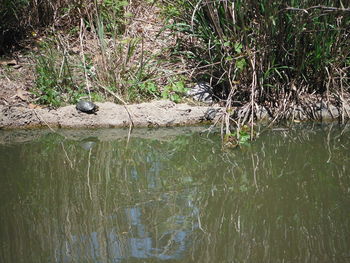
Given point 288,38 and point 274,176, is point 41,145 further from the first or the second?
point 288,38

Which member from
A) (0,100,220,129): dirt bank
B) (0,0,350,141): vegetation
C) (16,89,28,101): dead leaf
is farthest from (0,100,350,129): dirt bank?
(16,89,28,101): dead leaf

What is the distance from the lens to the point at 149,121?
5.51 m

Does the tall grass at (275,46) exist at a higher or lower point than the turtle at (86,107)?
higher

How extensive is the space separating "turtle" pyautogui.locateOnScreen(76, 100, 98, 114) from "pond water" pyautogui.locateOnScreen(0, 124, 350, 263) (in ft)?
0.80

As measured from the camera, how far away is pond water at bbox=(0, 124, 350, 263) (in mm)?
3193

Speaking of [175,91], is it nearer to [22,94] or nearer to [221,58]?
[221,58]

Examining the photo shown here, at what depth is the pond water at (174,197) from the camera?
3.19 metres

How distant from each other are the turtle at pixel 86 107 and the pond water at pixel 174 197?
244 millimetres

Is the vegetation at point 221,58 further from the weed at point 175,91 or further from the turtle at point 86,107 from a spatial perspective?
the turtle at point 86,107

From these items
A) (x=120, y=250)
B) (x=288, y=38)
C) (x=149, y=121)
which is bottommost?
(x=149, y=121)

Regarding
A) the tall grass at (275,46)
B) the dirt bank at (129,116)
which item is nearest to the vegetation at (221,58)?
the tall grass at (275,46)

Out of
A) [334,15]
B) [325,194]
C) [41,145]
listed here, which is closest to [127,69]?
[41,145]

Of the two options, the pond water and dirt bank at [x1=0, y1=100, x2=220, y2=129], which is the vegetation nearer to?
dirt bank at [x1=0, y1=100, x2=220, y2=129]

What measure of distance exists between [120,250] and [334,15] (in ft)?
10.6
